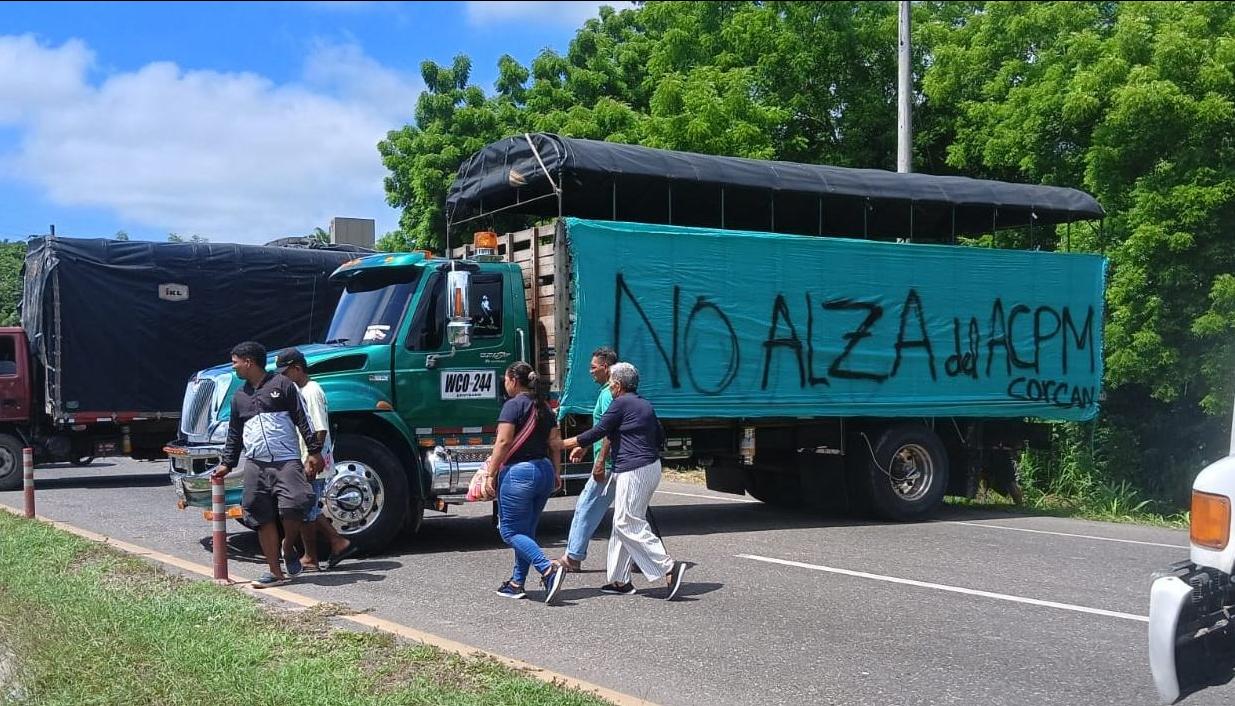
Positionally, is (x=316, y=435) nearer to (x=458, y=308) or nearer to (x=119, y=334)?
(x=458, y=308)

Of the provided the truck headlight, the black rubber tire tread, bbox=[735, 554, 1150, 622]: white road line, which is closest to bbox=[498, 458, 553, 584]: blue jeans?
the black rubber tire tread

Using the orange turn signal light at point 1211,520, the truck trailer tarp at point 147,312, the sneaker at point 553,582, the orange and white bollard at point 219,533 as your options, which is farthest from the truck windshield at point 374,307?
the orange turn signal light at point 1211,520

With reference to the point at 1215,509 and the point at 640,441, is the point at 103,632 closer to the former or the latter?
the point at 640,441

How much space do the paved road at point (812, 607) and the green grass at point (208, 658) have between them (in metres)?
0.71

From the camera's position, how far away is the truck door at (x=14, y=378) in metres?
17.0

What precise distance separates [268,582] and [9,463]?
1054 cm

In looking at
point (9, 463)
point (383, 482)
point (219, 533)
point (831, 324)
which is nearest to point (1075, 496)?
point (831, 324)

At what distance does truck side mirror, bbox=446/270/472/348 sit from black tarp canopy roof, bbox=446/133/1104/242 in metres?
1.16

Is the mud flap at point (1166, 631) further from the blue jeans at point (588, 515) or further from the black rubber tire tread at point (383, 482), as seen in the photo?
the black rubber tire tread at point (383, 482)

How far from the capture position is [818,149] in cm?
2433

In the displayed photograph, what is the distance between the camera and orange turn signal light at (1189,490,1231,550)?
4.31m

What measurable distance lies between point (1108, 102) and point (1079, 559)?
1021 cm

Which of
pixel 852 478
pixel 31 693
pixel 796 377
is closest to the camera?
pixel 31 693

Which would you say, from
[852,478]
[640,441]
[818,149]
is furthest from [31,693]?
[818,149]
